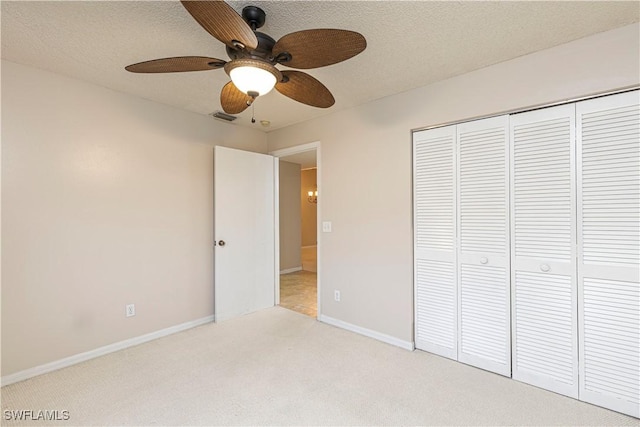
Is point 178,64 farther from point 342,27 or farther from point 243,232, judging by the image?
point 243,232

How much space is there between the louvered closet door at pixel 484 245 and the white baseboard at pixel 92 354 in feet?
8.86

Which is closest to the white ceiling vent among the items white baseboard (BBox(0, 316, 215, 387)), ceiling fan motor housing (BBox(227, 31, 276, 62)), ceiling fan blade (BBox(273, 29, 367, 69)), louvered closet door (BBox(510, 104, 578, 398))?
ceiling fan motor housing (BBox(227, 31, 276, 62))

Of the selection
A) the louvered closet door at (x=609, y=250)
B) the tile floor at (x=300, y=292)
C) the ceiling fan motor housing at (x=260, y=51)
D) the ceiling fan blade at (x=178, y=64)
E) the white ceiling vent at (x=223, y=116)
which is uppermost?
the white ceiling vent at (x=223, y=116)

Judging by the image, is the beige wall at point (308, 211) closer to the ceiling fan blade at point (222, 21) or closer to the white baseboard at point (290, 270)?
the white baseboard at point (290, 270)

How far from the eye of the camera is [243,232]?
365 cm

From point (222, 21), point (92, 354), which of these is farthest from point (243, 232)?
point (222, 21)

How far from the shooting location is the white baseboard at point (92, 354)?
87.7 inches

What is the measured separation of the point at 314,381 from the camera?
2213 millimetres

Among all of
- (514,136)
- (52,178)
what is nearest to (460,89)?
(514,136)

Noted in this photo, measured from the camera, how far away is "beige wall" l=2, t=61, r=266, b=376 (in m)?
2.25

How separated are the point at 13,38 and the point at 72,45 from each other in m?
0.32

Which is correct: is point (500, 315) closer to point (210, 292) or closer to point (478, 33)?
point (478, 33)

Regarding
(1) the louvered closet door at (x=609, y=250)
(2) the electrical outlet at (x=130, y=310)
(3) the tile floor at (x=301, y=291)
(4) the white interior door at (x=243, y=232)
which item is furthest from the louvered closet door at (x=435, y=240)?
(2) the electrical outlet at (x=130, y=310)

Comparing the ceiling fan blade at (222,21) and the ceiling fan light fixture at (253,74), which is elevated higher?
the ceiling fan blade at (222,21)
